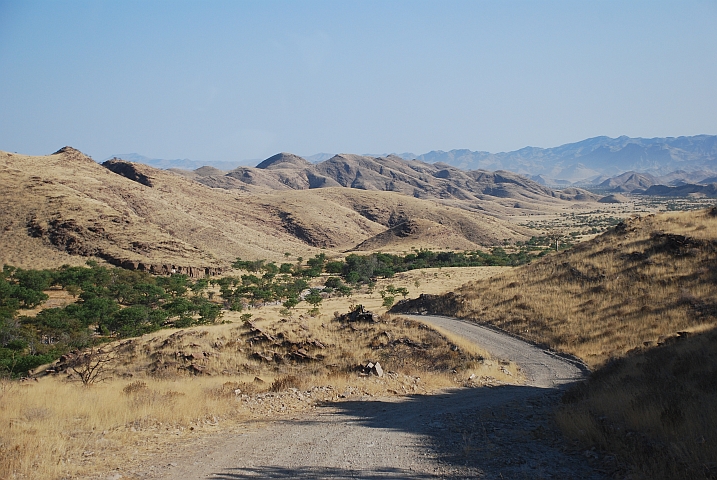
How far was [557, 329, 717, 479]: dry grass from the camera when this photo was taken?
645cm

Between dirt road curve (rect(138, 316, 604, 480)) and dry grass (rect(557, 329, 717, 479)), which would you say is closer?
dry grass (rect(557, 329, 717, 479))

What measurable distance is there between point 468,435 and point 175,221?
8051 centimetres

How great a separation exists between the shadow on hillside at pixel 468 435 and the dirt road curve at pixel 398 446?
0.05 ft

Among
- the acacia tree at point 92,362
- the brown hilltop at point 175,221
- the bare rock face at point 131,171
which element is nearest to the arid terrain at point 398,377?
the acacia tree at point 92,362

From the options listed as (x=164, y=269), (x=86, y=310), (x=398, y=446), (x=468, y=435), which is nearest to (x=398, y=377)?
(x=468, y=435)

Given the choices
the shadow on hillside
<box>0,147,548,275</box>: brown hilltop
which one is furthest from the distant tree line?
the shadow on hillside

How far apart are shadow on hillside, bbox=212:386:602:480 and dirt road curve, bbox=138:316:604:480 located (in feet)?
0.05

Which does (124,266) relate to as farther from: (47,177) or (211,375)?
(211,375)

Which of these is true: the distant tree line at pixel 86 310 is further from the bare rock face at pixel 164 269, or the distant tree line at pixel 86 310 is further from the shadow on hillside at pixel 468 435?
the shadow on hillside at pixel 468 435

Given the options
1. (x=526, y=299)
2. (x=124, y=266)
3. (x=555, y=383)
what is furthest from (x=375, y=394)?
(x=124, y=266)

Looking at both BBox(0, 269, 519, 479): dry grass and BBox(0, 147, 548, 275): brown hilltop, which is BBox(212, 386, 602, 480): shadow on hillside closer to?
BBox(0, 269, 519, 479): dry grass

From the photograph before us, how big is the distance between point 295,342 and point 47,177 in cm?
7174

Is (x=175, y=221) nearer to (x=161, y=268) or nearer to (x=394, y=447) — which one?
(x=161, y=268)

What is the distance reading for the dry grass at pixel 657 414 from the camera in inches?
254
